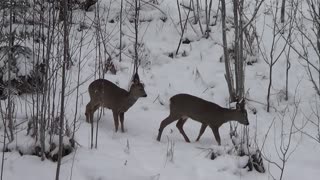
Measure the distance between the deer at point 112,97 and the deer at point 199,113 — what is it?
72 centimetres

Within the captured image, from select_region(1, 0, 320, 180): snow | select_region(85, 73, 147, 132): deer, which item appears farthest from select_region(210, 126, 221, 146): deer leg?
select_region(85, 73, 147, 132): deer

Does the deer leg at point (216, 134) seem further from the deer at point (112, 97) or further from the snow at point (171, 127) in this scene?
the deer at point (112, 97)

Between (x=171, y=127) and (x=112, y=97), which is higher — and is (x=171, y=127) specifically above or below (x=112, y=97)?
below

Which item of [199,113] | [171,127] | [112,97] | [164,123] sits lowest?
[171,127]

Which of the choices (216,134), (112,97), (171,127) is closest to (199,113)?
(216,134)

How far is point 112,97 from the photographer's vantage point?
9531 mm

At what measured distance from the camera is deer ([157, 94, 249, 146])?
9.19m

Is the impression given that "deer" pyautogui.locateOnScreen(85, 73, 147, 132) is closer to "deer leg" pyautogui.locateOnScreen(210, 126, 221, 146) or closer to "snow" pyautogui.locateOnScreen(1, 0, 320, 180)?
"snow" pyautogui.locateOnScreen(1, 0, 320, 180)

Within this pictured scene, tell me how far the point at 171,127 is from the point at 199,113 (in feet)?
2.79

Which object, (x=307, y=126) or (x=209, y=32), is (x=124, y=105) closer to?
(x=307, y=126)

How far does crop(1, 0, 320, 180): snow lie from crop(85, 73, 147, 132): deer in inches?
11.1

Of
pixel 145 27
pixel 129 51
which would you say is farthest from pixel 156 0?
pixel 129 51

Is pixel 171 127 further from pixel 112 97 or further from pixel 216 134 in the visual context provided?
pixel 112 97

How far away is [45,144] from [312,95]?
19.4ft
